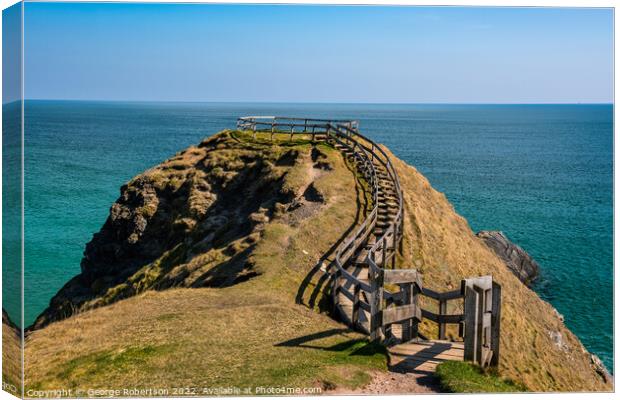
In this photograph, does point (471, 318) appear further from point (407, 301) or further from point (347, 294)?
point (347, 294)

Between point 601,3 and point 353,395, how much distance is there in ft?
40.0

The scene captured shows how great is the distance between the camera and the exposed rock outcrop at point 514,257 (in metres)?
50.8

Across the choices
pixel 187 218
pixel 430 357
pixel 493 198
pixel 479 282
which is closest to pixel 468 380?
pixel 430 357

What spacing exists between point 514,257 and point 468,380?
133 ft

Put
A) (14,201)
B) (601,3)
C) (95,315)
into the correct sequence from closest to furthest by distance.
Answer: (14,201) → (601,3) → (95,315)

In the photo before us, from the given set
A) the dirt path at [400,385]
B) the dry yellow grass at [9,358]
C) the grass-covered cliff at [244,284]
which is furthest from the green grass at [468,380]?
the dry yellow grass at [9,358]

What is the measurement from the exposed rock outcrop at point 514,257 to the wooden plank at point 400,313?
35.4 meters

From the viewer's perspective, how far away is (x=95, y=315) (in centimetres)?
2208

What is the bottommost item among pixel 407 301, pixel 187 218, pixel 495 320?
pixel 187 218

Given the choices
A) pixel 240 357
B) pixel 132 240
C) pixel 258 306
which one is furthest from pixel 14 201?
pixel 132 240

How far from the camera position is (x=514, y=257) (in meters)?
52.8

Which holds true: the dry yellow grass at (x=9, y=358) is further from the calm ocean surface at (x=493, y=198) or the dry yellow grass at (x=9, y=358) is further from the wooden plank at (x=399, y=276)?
the calm ocean surface at (x=493, y=198)

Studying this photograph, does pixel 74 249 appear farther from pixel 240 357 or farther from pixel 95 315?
pixel 240 357

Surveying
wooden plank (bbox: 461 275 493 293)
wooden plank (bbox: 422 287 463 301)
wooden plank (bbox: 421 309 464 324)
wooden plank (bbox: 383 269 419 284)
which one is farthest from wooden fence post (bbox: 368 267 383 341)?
wooden plank (bbox: 461 275 493 293)
